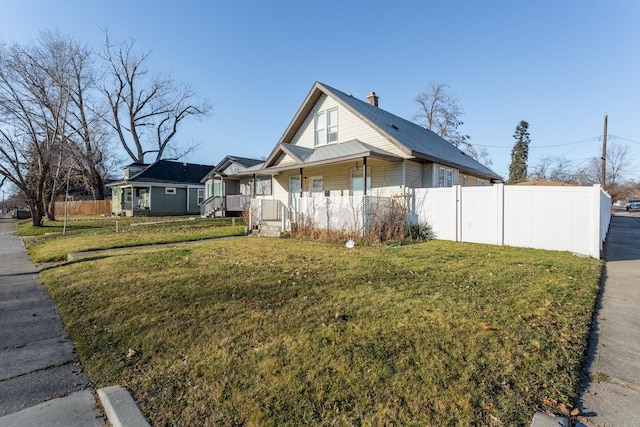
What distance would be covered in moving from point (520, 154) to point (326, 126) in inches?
2059

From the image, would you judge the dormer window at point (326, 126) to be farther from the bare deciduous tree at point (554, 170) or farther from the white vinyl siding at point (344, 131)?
the bare deciduous tree at point (554, 170)

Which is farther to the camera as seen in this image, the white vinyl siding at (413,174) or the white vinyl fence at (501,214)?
the white vinyl siding at (413,174)

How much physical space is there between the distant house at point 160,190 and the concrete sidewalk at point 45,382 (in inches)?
1033

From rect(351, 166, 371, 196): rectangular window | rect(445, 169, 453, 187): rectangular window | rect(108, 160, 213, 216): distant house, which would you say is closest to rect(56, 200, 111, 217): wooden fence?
rect(108, 160, 213, 216): distant house

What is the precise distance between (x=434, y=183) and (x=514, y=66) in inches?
363

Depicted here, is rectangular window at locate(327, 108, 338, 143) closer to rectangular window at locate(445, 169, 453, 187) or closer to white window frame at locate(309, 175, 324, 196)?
white window frame at locate(309, 175, 324, 196)

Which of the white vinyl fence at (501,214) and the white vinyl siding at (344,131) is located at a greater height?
the white vinyl siding at (344,131)

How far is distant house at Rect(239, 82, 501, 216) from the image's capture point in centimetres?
1303

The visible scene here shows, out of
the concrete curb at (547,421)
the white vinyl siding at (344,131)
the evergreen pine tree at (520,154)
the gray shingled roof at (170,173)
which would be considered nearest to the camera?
the concrete curb at (547,421)

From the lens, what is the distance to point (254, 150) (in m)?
68.4

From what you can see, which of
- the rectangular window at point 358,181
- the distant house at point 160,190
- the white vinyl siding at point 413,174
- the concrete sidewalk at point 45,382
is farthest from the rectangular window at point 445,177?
the distant house at point 160,190

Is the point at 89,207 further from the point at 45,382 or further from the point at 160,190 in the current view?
the point at 45,382

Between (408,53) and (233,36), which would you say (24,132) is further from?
(408,53)

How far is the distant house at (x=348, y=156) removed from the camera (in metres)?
13.0
